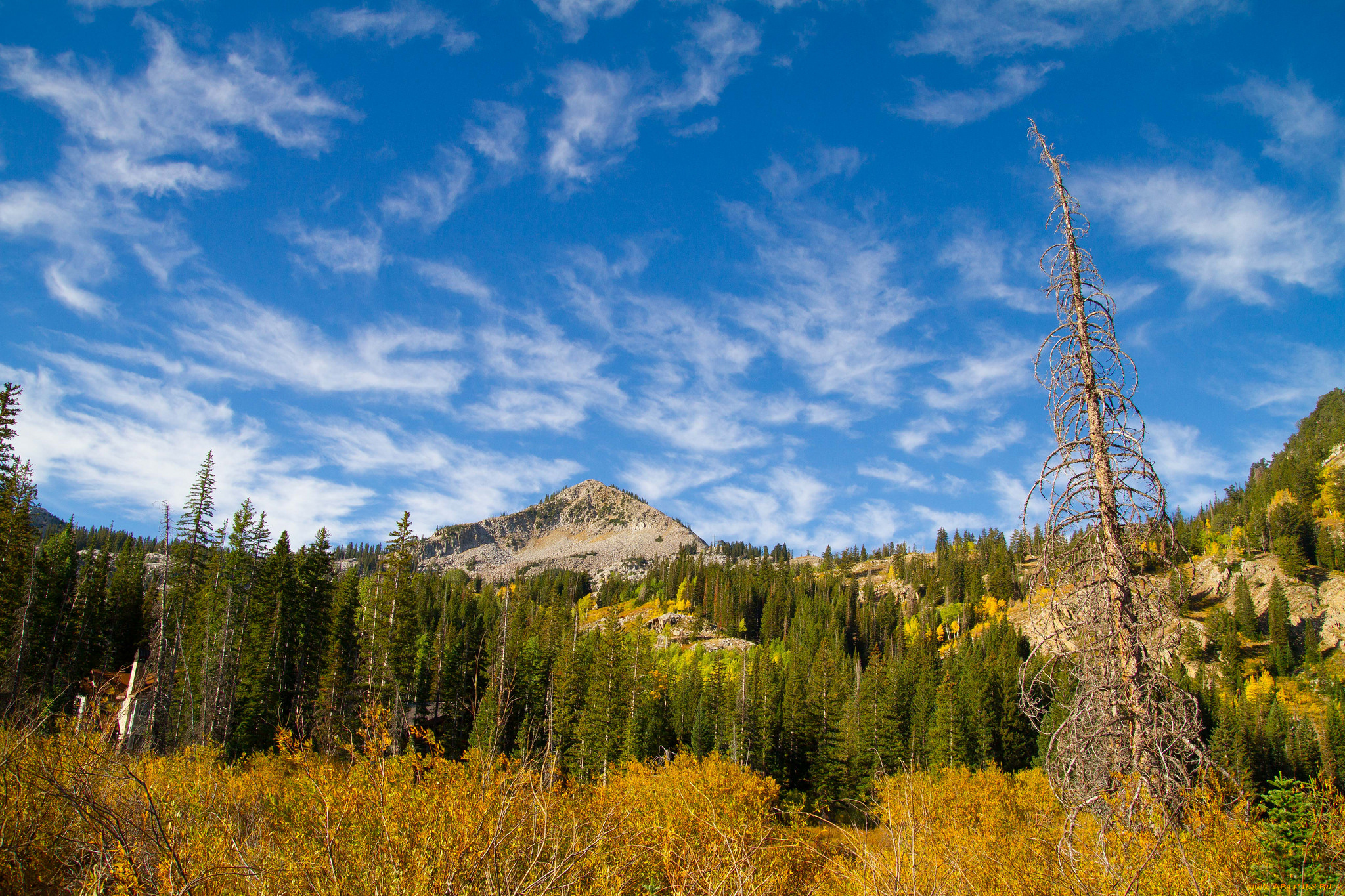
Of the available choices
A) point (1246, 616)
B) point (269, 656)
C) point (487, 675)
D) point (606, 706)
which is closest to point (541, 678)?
point (606, 706)

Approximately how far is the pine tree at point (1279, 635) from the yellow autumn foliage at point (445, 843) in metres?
101

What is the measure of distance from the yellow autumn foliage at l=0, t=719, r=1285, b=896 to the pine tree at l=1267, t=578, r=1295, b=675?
101 m

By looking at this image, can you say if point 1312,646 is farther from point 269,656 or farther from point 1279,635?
point 269,656

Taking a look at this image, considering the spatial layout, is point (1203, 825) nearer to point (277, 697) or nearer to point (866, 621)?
point (277, 697)

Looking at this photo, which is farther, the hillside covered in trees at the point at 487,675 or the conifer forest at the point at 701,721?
the hillside covered in trees at the point at 487,675

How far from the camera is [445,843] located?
6340 millimetres

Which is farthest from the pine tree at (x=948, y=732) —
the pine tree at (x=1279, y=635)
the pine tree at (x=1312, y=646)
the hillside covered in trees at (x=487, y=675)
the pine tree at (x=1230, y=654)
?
the pine tree at (x=1312, y=646)

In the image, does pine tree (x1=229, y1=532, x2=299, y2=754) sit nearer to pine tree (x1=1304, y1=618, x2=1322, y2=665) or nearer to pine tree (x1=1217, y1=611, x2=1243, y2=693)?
pine tree (x1=1217, y1=611, x2=1243, y2=693)

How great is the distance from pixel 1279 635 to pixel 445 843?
118742 millimetres

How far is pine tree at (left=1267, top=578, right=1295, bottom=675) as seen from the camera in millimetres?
87000

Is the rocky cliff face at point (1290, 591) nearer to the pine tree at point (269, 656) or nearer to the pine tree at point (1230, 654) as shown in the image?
the pine tree at point (1230, 654)

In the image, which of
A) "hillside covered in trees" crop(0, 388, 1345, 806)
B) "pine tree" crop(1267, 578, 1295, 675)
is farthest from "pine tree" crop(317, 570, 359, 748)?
"pine tree" crop(1267, 578, 1295, 675)

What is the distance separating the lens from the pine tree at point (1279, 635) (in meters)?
87.0

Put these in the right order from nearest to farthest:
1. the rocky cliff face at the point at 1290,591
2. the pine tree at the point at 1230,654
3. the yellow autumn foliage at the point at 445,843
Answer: the yellow autumn foliage at the point at 445,843
the pine tree at the point at 1230,654
the rocky cliff face at the point at 1290,591
